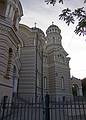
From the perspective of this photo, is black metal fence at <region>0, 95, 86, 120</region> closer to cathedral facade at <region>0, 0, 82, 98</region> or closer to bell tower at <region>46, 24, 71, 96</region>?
cathedral facade at <region>0, 0, 82, 98</region>

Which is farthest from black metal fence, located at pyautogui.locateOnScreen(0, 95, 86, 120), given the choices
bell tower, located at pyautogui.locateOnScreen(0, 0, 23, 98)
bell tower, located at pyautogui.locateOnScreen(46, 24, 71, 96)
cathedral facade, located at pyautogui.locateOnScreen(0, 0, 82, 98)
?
bell tower, located at pyautogui.locateOnScreen(46, 24, 71, 96)

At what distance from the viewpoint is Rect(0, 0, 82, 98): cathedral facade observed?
10.4m

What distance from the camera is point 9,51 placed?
11.5 meters

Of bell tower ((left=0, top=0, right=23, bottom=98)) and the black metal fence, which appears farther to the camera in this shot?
bell tower ((left=0, top=0, right=23, bottom=98))

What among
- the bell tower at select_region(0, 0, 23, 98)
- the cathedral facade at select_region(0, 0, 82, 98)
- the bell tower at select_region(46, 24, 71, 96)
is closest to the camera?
the bell tower at select_region(0, 0, 23, 98)

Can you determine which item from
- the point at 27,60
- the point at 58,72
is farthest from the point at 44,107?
the point at 58,72

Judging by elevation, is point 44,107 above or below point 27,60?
below

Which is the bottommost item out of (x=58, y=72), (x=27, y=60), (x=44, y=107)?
(x=44, y=107)

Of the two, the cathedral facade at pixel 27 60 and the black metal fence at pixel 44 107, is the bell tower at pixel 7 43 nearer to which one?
the cathedral facade at pixel 27 60

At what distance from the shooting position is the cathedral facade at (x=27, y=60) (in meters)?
10.4

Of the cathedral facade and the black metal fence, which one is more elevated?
the cathedral facade

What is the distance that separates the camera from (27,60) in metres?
23.8

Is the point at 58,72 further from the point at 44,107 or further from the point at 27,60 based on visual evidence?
the point at 44,107

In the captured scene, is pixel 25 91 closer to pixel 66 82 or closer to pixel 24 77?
pixel 24 77
